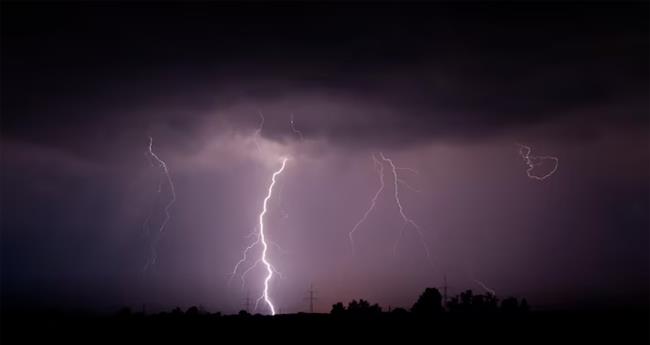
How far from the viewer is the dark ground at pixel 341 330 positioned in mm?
33438

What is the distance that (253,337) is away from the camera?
34.7 m

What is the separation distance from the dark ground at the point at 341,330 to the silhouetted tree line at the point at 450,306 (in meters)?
12.9

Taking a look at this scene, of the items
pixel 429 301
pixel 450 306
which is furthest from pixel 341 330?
pixel 450 306

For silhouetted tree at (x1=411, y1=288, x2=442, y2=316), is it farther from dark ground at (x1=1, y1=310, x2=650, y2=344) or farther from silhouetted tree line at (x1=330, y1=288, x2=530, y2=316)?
dark ground at (x1=1, y1=310, x2=650, y2=344)

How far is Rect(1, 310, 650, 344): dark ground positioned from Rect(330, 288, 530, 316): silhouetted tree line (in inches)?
507

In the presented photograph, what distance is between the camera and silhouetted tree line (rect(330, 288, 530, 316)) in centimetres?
5481

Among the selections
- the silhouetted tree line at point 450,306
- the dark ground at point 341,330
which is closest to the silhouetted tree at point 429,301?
the silhouetted tree line at point 450,306

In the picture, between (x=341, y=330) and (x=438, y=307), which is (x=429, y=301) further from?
(x=341, y=330)

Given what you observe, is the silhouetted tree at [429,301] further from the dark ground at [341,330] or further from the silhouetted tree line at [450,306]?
the dark ground at [341,330]

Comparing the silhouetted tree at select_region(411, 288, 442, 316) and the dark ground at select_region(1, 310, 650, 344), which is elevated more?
the silhouetted tree at select_region(411, 288, 442, 316)

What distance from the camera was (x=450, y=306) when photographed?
7756cm

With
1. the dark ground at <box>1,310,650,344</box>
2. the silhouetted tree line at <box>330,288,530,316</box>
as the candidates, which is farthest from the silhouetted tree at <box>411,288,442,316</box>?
the dark ground at <box>1,310,650,344</box>

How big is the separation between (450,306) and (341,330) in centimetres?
4497

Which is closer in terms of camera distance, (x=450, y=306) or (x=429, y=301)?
(x=429, y=301)
